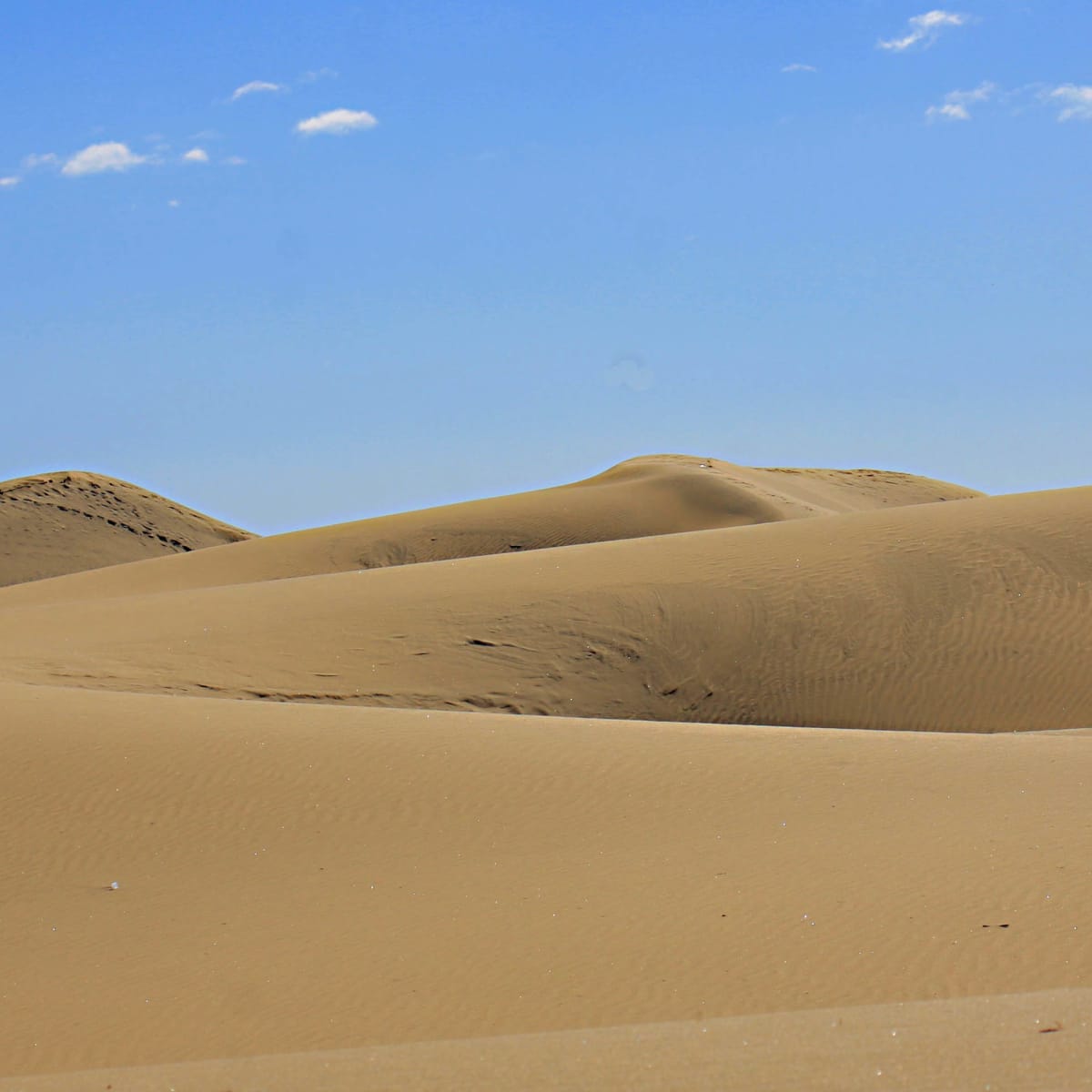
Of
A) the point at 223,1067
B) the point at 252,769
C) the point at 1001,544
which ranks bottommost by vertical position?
the point at 223,1067

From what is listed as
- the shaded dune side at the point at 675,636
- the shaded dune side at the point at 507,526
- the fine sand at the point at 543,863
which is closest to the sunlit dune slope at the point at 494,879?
the fine sand at the point at 543,863

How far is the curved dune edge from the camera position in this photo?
4281 millimetres

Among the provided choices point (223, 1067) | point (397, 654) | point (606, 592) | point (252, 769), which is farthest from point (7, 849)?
point (606, 592)

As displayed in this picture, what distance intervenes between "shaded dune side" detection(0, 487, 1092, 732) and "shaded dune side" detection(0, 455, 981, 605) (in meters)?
14.0

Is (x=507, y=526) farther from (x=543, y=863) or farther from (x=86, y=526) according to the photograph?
(x=543, y=863)

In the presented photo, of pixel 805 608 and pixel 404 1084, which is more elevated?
pixel 805 608

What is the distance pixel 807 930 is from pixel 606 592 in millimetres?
12696

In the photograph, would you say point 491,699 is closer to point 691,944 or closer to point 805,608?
point 805,608

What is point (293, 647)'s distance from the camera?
1675 cm

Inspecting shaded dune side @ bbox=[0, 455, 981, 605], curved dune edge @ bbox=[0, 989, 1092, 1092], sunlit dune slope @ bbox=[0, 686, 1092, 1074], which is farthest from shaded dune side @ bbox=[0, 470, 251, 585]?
curved dune edge @ bbox=[0, 989, 1092, 1092]

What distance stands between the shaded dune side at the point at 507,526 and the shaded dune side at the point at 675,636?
46.0 ft

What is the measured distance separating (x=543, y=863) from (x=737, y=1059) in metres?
3.04

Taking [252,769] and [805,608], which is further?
[805,608]

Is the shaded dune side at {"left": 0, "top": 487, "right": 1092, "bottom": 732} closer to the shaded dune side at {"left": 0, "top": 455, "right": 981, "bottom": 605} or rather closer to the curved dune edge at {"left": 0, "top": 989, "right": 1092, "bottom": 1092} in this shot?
the curved dune edge at {"left": 0, "top": 989, "right": 1092, "bottom": 1092}
